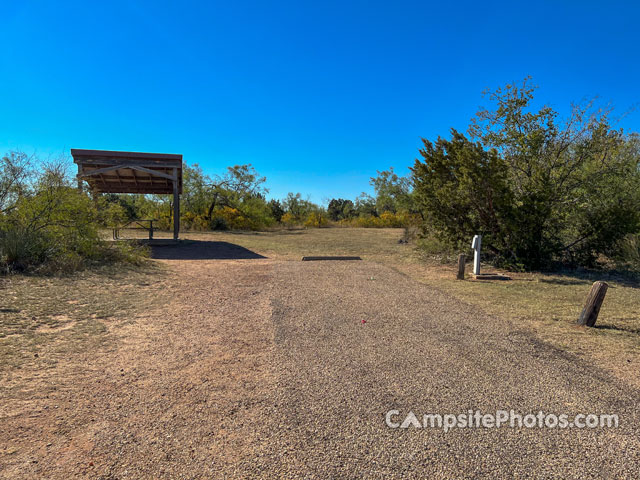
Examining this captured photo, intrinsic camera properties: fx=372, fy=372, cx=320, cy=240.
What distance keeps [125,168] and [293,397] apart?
1393 cm

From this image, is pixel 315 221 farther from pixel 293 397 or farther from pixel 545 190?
pixel 293 397

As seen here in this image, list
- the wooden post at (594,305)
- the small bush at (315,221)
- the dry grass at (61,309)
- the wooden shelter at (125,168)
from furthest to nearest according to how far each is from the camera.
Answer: the small bush at (315,221)
the wooden shelter at (125,168)
the wooden post at (594,305)
the dry grass at (61,309)

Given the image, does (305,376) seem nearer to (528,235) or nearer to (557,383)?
(557,383)

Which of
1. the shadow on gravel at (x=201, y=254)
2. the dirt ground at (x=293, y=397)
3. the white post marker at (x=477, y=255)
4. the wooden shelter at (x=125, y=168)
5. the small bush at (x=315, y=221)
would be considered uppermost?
the wooden shelter at (x=125, y=168)

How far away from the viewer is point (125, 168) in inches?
→ 552

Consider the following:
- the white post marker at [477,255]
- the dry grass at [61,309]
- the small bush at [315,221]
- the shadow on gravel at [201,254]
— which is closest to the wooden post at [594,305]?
the white post marker at [477,255]


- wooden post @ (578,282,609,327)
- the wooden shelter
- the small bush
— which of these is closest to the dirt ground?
wooden post @ (578,282,609,327)

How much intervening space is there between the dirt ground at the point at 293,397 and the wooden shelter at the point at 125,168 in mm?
9558

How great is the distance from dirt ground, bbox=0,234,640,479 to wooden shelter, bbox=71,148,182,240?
956 centimetres

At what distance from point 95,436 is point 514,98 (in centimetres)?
1090

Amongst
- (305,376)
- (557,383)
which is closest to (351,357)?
(305,376)

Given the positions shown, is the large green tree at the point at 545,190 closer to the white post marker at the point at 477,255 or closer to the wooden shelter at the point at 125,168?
the white post marker at the point at 477,255

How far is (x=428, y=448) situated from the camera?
7.01 feet

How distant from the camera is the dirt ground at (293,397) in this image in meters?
2.00
